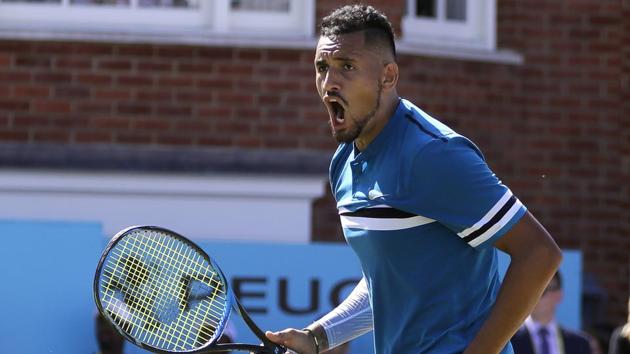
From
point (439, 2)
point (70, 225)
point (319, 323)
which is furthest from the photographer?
point (439, 2)

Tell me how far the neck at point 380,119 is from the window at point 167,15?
18.3 ft

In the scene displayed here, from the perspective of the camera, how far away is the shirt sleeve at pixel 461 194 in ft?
11.7

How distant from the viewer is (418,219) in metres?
3.68

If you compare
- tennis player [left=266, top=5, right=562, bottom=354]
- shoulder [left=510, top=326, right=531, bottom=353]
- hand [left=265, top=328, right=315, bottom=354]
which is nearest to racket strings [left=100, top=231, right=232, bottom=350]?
hand [left=265, top=328, right=315, bottom=354]

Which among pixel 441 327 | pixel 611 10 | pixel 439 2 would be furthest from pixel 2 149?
pixel 441 327

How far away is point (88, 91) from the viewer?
9.41m

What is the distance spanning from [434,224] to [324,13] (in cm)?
586

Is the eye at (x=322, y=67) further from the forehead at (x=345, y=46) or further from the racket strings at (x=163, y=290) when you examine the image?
the racket strings at (x=163, y=290)

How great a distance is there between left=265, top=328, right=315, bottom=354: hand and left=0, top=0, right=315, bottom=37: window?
17.8 ft

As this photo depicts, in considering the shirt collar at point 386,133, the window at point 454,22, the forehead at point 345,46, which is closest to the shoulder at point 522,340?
the window at point 454,22

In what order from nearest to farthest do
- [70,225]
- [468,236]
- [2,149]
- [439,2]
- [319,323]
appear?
[468,236]
[319,323]
[70,225]
[2,149]
[439,2]

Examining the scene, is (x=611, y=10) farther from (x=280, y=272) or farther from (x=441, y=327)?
(x=441, y=327)

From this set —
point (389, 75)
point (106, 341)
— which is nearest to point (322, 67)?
point (389, 75)

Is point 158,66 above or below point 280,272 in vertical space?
above
